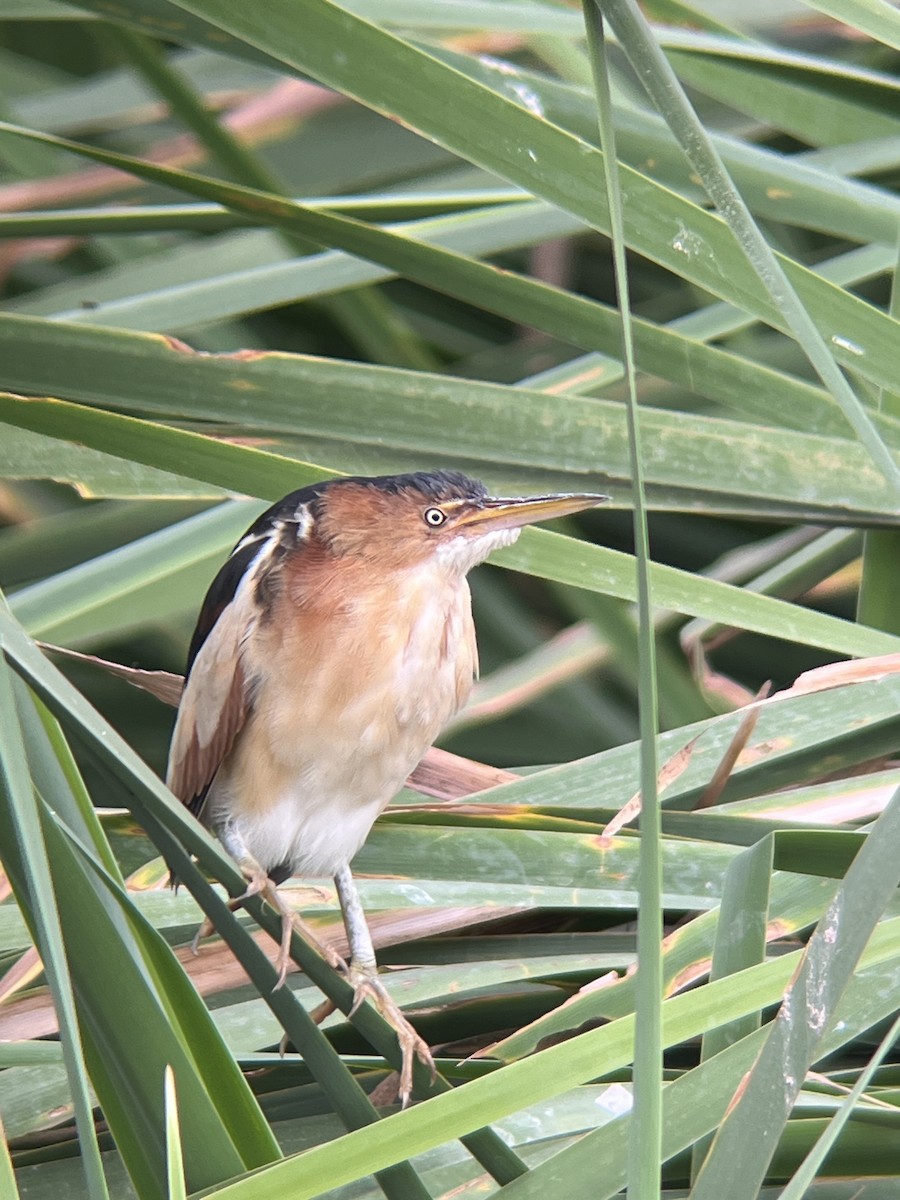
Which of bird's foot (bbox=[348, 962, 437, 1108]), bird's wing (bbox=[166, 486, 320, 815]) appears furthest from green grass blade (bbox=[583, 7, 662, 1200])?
bird's wing (bbox=[166, 486, 320, 815])

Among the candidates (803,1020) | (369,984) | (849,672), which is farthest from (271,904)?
(803,1020)

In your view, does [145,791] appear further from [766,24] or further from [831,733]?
[766,24]

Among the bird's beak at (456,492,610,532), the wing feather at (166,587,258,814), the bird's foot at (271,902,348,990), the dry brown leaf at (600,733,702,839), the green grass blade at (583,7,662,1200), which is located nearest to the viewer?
the green grass blade at (583,7,662,1200)

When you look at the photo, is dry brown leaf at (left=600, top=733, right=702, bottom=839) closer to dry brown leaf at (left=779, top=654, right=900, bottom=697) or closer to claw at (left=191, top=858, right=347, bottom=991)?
dry brown leaf at (left=779, top=654, right=900, bottom=697)

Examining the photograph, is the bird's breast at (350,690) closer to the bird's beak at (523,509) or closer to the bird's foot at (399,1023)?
the bird's beak at (523,509)

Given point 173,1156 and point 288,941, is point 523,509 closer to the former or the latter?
point 288,941

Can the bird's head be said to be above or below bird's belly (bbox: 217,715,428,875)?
above

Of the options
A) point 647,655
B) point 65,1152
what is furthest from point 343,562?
point 647,655
